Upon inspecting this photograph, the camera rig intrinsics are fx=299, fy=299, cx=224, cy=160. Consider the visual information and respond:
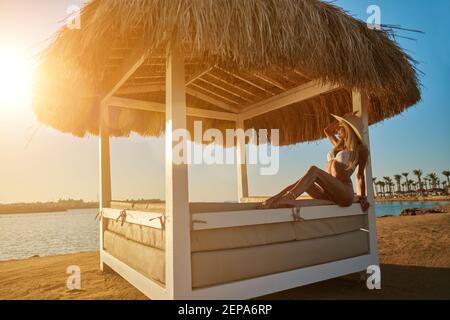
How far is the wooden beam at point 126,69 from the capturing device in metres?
2.85

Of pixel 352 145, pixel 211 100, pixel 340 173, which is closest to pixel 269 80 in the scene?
pixel 211 100

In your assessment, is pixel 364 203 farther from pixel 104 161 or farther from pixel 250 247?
pixel 104 161

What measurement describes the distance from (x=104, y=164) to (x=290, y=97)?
9.70ft

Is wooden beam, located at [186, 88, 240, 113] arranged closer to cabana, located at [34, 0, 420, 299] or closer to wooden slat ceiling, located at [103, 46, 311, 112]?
wooden slat ceiling, located at [103, 46, 311, 112]

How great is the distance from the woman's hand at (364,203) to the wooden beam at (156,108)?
2926mm

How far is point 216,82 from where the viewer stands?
470 centimetres

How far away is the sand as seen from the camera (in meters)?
3.16

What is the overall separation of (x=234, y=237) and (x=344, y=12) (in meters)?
2.79

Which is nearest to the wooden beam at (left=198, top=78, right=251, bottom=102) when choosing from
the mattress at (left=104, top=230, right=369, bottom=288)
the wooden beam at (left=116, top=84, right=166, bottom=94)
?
the wooden beam at (left=116, top=84, right=166, bottom=94)

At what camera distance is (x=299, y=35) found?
8.87 ft

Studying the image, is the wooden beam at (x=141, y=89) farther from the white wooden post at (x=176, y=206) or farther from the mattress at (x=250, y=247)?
the white wooden post at (x=176, y=206)

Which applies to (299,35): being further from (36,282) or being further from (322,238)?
(36,282)

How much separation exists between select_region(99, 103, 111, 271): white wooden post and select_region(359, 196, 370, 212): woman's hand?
11.2 feet

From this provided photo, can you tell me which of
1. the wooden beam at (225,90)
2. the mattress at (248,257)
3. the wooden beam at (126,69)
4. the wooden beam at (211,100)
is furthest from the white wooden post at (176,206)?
the wooden beam at (211,100)
